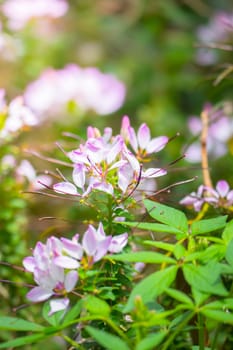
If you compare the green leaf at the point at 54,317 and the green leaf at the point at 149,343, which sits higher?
the green leaf at the point at 149,343

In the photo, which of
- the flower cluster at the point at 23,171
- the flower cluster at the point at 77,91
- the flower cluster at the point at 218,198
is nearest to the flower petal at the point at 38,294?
the flower cluster at the point at 218,198

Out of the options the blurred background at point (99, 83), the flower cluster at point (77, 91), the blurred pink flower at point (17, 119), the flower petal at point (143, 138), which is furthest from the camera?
the flower cluster at point (77, 91)

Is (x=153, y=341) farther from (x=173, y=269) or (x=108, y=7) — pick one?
(x=108, y=7)

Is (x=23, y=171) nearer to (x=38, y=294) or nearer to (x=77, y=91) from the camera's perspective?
(x=38, y=294)

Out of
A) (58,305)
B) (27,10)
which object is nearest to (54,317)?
(58,305)

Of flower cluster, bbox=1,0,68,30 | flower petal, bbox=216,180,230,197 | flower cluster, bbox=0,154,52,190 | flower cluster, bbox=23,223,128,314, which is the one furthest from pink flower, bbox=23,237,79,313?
flower cluster, bbox=1,0,68,30

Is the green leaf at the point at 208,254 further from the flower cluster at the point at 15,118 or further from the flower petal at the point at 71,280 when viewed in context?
the flower cluster at the point at 15,118

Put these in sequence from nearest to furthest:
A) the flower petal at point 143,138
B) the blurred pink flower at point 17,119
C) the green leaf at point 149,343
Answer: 1. the green leaf at point 149,343
2. the flower petal at point 143,138
3. the blurred pink flower at point 17,119
